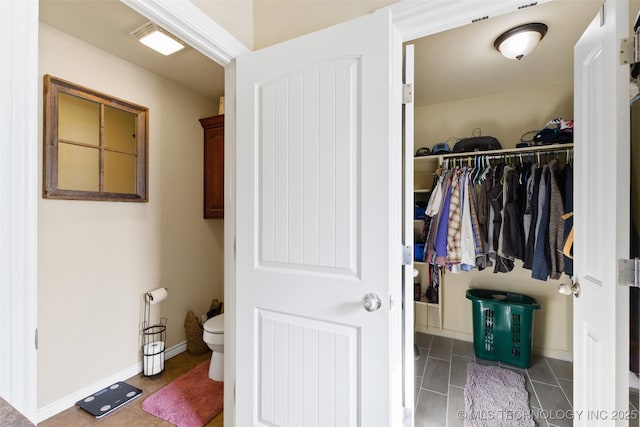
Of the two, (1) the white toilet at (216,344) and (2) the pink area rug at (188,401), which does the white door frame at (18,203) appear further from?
(1) the white toilet at (216,344)

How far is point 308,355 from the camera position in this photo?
1.19 meters

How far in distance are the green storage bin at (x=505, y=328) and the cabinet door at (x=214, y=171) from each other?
8.05 ft

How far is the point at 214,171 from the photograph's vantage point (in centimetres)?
264

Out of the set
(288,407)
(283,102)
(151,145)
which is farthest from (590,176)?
(151,145)

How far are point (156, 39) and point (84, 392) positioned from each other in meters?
2.36

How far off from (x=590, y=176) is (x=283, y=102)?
1251mm

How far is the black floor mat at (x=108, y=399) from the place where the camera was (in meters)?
1.79

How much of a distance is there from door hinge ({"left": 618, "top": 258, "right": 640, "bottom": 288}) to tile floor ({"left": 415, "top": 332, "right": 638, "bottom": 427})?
1360 millimetres

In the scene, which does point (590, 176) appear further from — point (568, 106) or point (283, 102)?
point (568, 106)

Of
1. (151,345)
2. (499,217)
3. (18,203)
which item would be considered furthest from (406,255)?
(151,345)

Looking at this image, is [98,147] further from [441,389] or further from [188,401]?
[441,389]

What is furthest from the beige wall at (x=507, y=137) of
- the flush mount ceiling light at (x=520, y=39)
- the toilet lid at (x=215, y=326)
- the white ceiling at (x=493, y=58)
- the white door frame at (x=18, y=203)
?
the white door frame at (x=18, y=203)

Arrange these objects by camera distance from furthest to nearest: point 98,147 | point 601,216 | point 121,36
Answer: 1. point 98,147
2. point 121,36
3. point 601,216

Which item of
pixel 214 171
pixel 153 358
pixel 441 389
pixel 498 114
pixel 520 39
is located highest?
pixel 520 39
